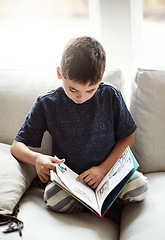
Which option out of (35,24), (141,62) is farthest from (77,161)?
(35,24)

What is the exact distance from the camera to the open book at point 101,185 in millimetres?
1091

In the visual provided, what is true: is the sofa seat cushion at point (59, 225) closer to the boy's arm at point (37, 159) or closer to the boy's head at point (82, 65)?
the boy's arm at point (37, 159)

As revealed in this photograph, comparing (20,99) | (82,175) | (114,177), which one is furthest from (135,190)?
(20,99)

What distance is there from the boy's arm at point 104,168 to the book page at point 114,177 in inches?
1.2

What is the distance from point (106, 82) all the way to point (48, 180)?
510 millimetres

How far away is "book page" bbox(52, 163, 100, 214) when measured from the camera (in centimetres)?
108

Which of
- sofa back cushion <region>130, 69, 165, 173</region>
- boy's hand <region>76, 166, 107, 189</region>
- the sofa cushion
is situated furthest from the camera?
sofa back cushion <region>130, 69, 165, 173</region>

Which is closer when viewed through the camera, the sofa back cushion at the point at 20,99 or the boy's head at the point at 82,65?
the boy's head at the point at 82,65

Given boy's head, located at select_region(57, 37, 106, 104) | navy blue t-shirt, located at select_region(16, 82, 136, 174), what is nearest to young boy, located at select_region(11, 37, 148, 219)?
navy blue t-shirt, located at select_region(16, 82, 136, 174)

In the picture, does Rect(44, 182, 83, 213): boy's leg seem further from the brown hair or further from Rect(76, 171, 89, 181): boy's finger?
the brown hair

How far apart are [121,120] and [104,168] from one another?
0.69 ft

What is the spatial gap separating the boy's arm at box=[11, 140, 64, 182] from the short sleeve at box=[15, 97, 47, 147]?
1.1 inches

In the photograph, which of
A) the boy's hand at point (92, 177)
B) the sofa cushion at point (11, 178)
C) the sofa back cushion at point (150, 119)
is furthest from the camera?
the sofa back cushion at point (150, 119)

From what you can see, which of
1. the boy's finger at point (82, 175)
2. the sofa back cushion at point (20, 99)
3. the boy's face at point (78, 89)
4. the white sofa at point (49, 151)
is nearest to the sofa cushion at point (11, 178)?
the white sofa at point (49, 151)
